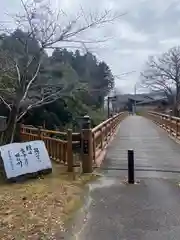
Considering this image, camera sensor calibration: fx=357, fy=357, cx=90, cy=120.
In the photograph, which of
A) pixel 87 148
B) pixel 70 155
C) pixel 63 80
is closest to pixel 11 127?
pixel 70 155

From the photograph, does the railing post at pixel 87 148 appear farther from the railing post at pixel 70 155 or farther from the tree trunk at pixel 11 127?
the tree trunk at pixel 11 127

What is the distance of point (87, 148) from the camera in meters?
8.56

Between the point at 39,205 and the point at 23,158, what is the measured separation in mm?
2770

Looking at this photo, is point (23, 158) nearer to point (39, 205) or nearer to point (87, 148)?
point (87, 148)

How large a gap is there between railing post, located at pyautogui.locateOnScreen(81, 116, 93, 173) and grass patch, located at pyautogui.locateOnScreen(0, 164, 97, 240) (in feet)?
1.19

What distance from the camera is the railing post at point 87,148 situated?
8469mm

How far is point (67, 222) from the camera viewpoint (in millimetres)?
5070

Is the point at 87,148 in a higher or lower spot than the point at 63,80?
lower

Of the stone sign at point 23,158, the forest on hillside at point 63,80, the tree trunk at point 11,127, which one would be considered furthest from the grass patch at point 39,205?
the forest on hillside at point 63,80

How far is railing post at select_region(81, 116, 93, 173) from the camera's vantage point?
27.8 feet

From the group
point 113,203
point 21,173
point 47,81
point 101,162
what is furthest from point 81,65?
point 113,203

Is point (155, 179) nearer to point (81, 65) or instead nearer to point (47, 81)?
point (47, 81)

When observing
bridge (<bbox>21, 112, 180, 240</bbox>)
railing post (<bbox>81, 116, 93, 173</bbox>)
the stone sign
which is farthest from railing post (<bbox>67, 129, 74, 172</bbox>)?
the stone sign

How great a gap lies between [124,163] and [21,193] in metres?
3.89
